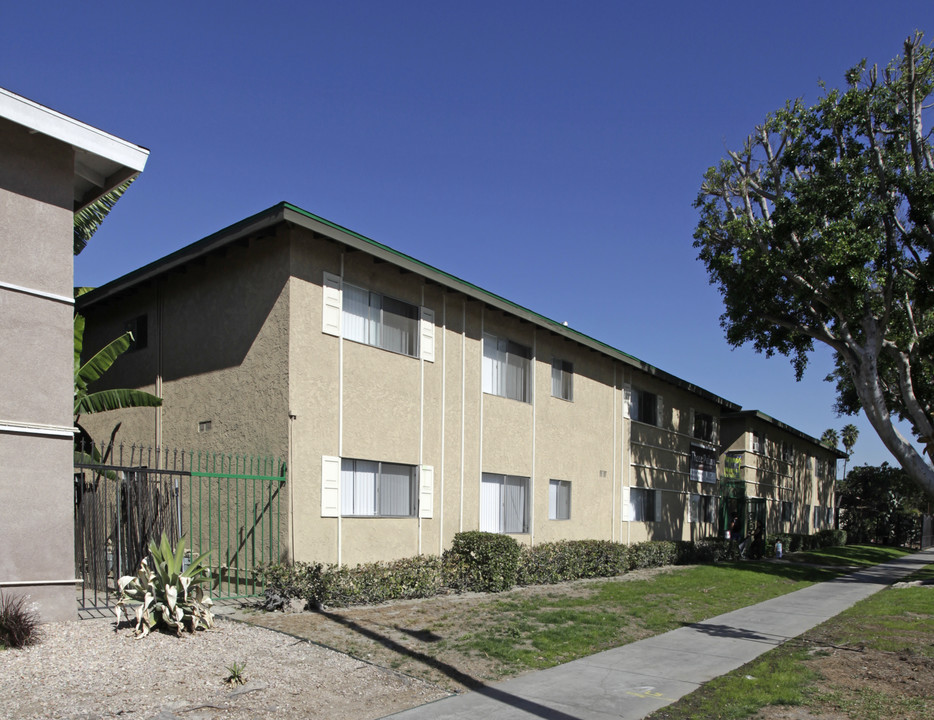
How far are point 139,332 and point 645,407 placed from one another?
52.4 feet

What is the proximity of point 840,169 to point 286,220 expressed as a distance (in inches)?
612

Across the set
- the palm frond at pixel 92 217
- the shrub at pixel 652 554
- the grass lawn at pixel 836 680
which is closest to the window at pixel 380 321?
the palm frond at pixel 92 217

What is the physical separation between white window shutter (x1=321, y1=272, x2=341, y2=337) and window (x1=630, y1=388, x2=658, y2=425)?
44.2ft

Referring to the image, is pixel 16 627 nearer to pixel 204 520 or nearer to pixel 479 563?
pixel 204 520

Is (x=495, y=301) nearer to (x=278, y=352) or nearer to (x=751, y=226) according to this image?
(x=278, y=352)

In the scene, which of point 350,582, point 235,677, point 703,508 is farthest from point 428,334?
point 703,508

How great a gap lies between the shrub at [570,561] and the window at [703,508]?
8366 mm

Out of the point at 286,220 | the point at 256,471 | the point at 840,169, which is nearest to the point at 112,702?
the point at 256,471

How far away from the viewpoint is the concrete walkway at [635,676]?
772 cm

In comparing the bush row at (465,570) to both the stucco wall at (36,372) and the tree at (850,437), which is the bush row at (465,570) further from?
the tree at (850,437)

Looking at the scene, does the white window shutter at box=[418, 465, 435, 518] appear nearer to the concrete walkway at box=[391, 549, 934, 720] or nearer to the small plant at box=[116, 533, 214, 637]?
the concrete walkway at box=[391, 549, 934, 720]

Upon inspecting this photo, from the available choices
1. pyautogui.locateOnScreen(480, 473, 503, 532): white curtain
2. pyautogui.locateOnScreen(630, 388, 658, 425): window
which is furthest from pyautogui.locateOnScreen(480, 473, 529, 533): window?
pyautogui.locateOnScreen(630, 388, 658, 425): window

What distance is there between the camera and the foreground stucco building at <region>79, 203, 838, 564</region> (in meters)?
13.4

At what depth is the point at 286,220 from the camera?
1270cm
